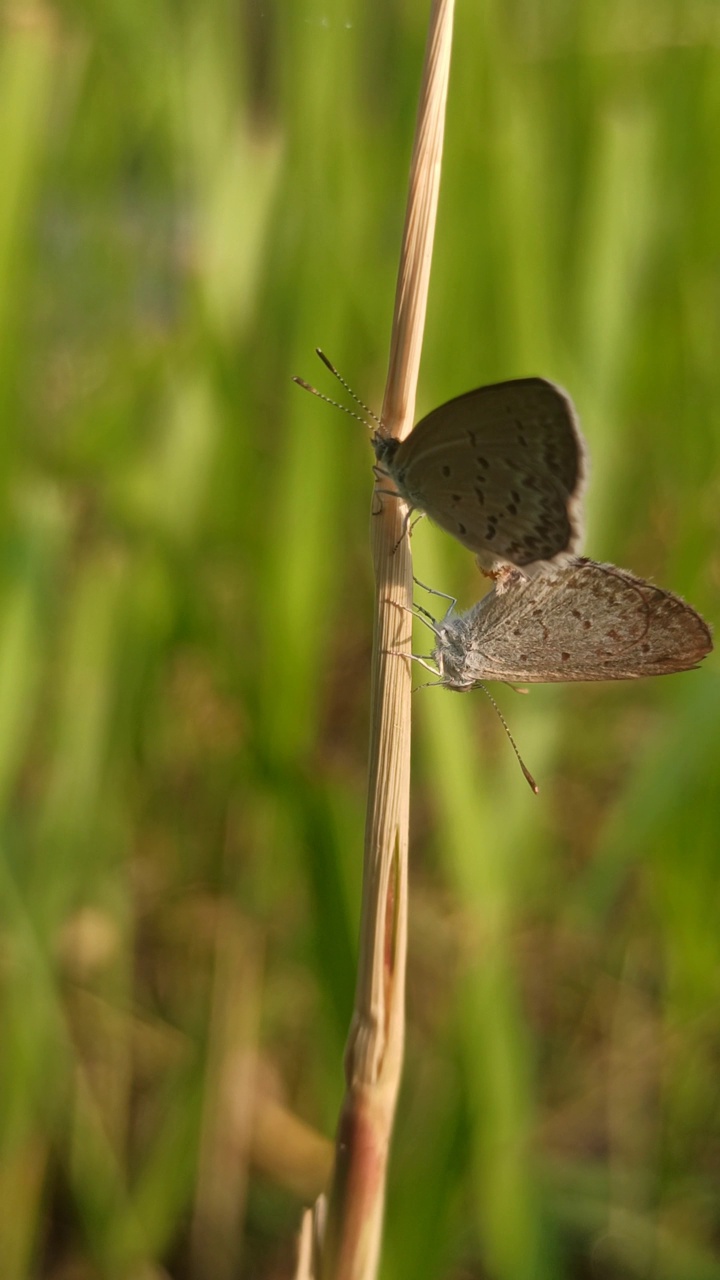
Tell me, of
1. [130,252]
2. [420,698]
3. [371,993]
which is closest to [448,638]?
[420,698]

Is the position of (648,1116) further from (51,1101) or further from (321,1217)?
(321,1217)

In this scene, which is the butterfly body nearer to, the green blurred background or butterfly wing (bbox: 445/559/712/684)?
butterfly wing (bbox: 445/559/712/684)

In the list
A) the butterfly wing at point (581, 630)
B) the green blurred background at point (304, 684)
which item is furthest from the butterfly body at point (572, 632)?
the green blurred background at point (304, 684)

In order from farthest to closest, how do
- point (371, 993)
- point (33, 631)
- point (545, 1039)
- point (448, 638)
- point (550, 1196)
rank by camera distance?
point (545, 1039) < point (550, 1196) < point (33, 631) < point (448, 638) < point (371, 993)

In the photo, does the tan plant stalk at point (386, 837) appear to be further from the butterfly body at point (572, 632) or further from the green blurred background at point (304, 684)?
the green blurred background at point (304, 684)

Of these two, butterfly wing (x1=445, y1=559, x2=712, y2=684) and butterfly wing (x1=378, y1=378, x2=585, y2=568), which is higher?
butterfly wing (x1=378, y1=378, x2=585, y2=568)

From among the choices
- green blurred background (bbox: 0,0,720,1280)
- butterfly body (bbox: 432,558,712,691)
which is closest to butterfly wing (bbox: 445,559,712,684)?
butterfly body (bbox: 432,558,712,691)

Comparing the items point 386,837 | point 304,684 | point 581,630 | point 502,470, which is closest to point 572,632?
point 581,630
